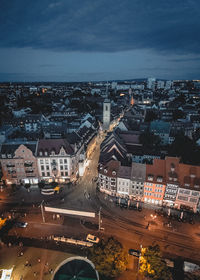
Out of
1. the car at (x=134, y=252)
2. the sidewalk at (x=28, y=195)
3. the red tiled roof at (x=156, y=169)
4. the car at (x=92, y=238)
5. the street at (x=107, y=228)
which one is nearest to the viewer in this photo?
the car at (x=134, y=252)

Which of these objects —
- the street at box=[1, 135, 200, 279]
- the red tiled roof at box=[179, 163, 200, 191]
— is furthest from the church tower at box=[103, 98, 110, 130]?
the red tiled roof at box=[179, 163, 200, 191]

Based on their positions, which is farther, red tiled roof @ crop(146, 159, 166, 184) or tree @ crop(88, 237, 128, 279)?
red tiled roof @ crop(146, 159, 166, 184)

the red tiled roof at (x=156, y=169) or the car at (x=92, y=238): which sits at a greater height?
the red tiled roof at (x=156, y=169)

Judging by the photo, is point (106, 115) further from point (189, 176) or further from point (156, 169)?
point (189, 176)

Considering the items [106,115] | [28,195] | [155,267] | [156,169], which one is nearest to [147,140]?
[156,169]

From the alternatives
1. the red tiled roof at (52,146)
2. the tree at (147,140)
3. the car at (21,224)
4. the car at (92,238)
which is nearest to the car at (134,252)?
the car at (92,238)

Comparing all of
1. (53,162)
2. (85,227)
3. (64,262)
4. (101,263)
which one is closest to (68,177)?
(53,162)

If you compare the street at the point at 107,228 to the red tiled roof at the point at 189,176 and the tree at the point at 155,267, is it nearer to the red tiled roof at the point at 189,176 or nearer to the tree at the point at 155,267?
the tree at the point at 155,267

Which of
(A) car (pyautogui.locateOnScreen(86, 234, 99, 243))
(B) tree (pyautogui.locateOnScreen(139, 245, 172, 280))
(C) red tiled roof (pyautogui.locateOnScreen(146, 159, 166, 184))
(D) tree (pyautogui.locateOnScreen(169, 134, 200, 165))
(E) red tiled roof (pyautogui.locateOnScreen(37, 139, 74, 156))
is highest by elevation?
(E) red tiled roof (pyautogui.locateOnScreen(37, 139, 74, 156))

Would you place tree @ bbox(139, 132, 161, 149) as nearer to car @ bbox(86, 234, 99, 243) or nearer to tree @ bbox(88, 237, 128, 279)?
car @ bbox(86, 234, 99, 243)

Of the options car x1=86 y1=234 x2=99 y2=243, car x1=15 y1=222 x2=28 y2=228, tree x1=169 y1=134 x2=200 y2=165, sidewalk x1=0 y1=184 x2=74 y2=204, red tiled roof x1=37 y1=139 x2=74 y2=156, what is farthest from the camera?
tree x1=169 y1=134 x2=200 y2=165

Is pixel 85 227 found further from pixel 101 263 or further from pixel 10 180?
pixel 10 180

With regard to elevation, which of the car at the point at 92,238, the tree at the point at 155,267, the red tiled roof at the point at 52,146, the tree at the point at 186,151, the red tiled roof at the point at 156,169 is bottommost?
the car at the point at 92,238
